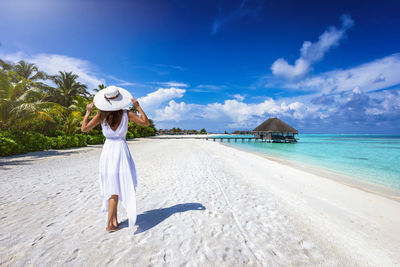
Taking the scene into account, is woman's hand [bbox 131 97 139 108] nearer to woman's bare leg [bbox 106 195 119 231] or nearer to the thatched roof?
woman's bare leg [bbox 106 195 119 231]

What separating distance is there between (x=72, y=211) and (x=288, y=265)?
3.87 metres

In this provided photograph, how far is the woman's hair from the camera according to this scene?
2.46m

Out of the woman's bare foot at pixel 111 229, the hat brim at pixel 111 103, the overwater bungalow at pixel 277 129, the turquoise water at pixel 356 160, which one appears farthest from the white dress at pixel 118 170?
the overwater bungalow at pixel 277 129

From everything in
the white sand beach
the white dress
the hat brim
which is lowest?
the white sand beach

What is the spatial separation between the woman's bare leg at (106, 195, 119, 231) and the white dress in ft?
0.23

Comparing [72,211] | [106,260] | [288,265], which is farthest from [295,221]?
[72,211]

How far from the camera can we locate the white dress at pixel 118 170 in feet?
8.32

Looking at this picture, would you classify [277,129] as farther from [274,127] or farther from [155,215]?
[155,215]

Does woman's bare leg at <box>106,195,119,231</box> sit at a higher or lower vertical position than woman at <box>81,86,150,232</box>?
lower

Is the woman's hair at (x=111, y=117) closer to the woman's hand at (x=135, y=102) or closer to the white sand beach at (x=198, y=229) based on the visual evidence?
the woman's hand at (x=135, y=102)

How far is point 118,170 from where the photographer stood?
2.57 metres

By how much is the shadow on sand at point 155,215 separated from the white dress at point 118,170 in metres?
0.47

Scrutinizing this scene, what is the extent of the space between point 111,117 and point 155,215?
82.8 inches

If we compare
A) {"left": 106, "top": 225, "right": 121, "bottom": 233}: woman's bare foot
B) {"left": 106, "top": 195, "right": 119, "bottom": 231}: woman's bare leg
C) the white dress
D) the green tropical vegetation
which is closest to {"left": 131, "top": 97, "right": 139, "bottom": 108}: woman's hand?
the white dress
